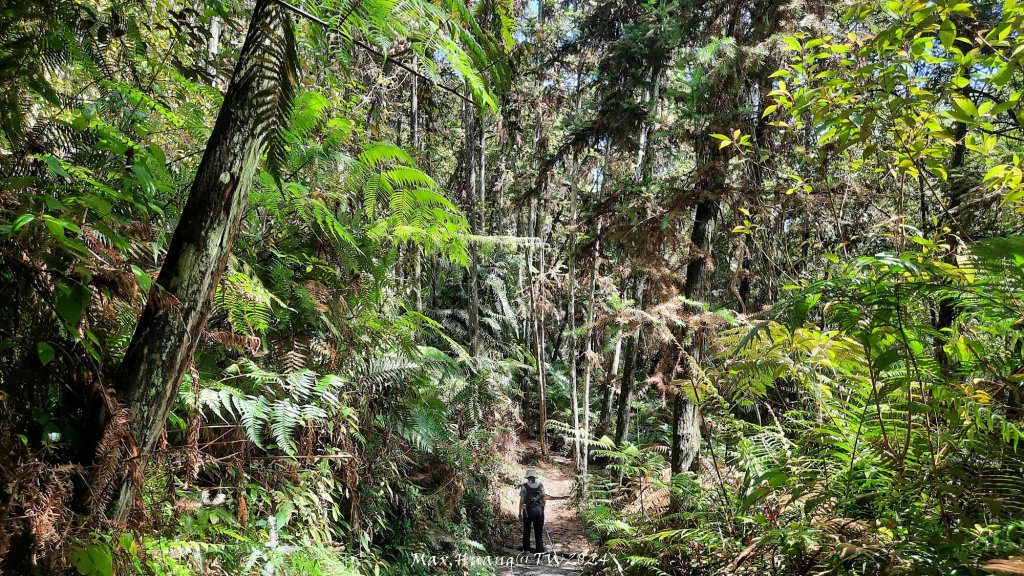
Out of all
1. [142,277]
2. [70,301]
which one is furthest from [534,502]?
[70,301]

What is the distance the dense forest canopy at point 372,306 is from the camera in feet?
5.52

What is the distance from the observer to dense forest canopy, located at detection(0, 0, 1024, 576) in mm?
1682

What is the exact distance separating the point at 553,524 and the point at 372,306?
32.5ft

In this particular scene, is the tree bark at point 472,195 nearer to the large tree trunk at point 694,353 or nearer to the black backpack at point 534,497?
the black backpack at point 534,497

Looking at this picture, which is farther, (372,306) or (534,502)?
(534,502)

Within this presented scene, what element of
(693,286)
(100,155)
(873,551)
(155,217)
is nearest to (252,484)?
(155,217)

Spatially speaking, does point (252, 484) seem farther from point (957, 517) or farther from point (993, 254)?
point (993, 254)

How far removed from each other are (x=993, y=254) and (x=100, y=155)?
401cm

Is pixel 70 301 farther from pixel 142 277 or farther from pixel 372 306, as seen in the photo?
pixel 372 306

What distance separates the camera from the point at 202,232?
1701 mm

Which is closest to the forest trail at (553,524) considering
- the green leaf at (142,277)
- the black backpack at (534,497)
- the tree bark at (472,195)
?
the black backpack at (534,497)

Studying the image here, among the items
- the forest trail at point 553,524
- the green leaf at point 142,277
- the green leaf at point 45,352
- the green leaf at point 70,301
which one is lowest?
the forest trail at point 553,524

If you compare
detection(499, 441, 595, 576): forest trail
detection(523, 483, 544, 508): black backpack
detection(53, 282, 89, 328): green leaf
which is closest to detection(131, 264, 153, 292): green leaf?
detection(53, 282, 89, 328): green leaf

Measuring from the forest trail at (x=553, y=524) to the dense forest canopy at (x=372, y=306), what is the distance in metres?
1.97
